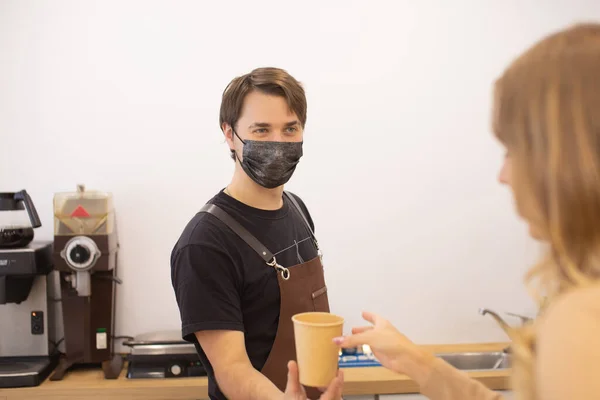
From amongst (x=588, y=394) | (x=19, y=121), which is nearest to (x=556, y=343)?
Result: (x=588, y=394)

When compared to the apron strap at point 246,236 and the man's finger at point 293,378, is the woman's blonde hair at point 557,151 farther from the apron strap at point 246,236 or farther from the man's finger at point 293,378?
the apron strap at point 246,236

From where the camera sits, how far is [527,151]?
707 mm

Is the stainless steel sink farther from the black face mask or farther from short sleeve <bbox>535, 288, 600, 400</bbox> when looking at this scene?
short sleeve <bbox>535, 288, 600, 400</bbox>

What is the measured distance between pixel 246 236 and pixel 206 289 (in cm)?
21

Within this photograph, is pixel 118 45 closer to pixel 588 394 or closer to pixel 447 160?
pixel 447 160

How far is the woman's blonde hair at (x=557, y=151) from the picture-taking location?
0.65 m

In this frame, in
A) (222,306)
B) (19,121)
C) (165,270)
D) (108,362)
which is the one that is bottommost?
(108,362)

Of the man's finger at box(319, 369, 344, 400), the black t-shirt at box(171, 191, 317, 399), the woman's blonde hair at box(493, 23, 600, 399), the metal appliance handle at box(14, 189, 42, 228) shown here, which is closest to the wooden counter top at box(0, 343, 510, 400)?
the metal appliance handle at box(14, 189, 42, 228)

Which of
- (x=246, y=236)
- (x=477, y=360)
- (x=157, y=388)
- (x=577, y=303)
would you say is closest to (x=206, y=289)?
(x=246, y=236)

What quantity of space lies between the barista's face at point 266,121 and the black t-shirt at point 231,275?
21 cm

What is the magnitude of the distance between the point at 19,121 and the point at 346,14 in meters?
1.65

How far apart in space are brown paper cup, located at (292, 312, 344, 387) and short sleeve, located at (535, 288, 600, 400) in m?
0.46

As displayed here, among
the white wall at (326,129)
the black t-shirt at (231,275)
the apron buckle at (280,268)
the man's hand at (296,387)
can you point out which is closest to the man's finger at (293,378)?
the man's hand at (296,387)

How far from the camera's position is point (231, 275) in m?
1.44
